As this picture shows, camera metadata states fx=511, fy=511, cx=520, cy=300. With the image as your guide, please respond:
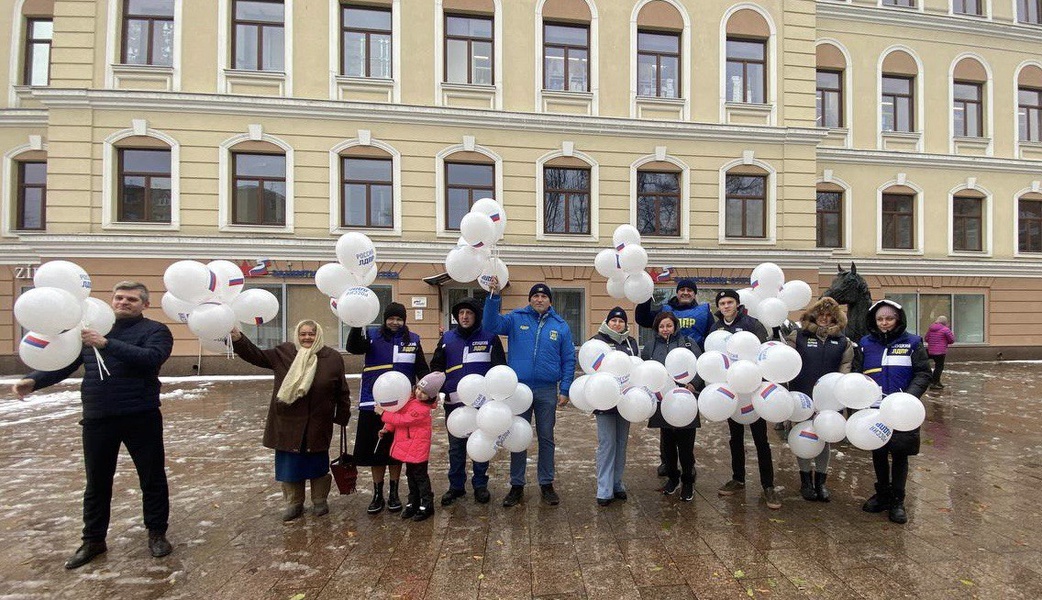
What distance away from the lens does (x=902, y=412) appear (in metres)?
3.96

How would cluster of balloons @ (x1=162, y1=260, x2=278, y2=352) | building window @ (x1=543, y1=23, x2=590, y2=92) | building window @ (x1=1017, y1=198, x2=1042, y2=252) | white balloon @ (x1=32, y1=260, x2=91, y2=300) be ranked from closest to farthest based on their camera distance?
white balloon @ (x1=32, y1=260, x2=91, y2=300)
cluster of balloons @ (x1=162, y1=260, x2=278, y2=352)
building window @ (x1=543, y1=23, x2=590, y2=92)
building window @ (x1=1017, y1=198, x2=1042, y2=252)

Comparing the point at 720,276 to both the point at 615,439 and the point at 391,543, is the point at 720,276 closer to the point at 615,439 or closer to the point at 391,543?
the point at 615,439

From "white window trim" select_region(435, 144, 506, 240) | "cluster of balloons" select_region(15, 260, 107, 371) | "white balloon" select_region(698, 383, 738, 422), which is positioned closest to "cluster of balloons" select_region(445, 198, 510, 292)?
"white balloon" select_region(698, 383, 738, 422)

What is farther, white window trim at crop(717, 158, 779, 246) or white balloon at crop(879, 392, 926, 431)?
white window trim at crop(717, 158, 779, 246)

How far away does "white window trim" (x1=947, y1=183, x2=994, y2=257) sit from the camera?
1648cm

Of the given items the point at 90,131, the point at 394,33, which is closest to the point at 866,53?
the point at 394,33

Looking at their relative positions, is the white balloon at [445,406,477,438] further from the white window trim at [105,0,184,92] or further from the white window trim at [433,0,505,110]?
the white window trim at [105,0,184,92]

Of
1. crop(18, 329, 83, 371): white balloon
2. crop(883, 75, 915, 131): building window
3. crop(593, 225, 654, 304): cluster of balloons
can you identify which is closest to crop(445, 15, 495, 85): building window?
crop(593, 225, 654, 304): cluster of balloons

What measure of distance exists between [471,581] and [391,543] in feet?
2.73

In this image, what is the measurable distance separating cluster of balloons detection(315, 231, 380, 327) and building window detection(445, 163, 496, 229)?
9.39 m

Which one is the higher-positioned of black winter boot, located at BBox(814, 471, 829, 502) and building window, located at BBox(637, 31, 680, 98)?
building window, located at BBox(637, 31, 680, 98)

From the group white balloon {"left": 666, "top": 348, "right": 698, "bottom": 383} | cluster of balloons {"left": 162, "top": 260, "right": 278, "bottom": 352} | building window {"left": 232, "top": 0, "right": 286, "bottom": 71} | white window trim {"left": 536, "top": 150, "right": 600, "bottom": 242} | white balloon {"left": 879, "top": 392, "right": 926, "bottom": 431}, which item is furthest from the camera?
white window trim {"left": 536, "top": 150, "right": 600, "bottom": 242}

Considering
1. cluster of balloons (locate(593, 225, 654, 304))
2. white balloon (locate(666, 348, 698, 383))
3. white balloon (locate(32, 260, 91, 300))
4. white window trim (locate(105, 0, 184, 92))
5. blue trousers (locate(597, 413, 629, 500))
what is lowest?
blue trousers (locate(597, 413, 629, 500))

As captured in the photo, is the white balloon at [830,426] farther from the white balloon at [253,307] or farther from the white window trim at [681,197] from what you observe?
the white window trim at [681,197]
